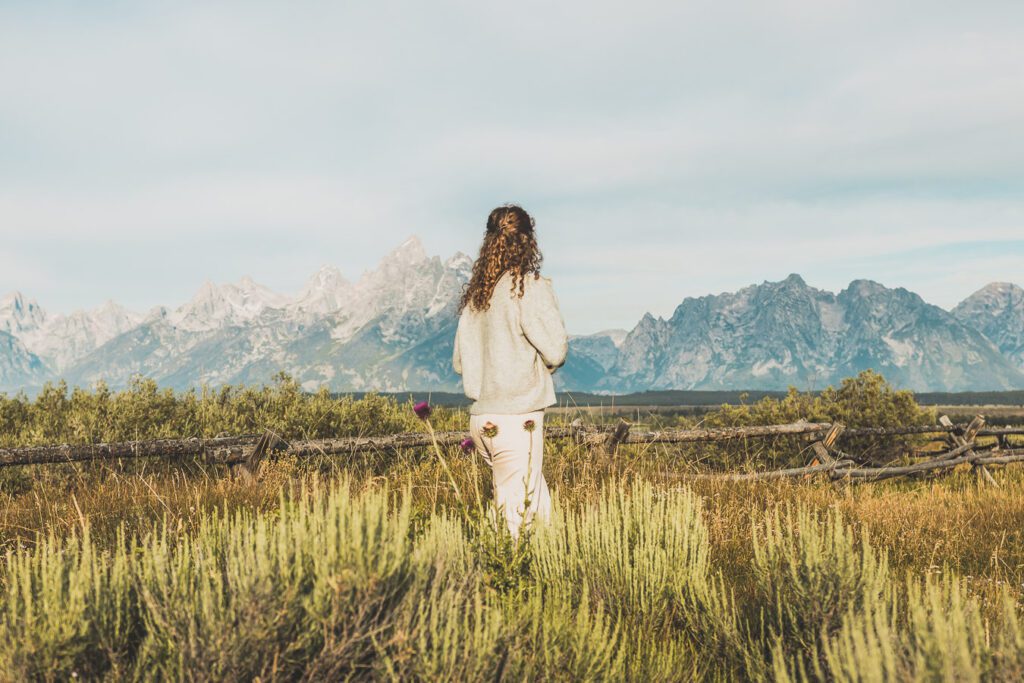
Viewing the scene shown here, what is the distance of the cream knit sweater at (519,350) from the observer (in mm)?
4383

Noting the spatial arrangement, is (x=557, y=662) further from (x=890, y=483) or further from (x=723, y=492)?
(x=890, y=483)

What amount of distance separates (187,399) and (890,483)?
11912mm

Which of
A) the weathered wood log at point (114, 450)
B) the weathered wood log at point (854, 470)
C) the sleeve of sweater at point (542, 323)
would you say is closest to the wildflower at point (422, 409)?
the sleeve of sweater at point (542, 323)

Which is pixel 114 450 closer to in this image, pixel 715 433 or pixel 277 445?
pixel 277 445

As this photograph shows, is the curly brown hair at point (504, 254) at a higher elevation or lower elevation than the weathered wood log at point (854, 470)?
higher

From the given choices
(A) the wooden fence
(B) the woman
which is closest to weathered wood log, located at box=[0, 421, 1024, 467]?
(A) the wooden fence

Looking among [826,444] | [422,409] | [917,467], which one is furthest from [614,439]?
[917,467]

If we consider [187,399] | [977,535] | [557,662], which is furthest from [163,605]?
[187,399]

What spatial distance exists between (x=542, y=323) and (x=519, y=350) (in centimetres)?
23

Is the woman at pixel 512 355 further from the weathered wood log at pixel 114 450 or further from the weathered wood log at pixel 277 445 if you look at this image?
the weathered wood log at pixel 114 450

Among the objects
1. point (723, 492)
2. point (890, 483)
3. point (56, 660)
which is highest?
point (56, 660)

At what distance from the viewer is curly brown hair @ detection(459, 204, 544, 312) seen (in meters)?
4.50

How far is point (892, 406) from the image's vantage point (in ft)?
62.5

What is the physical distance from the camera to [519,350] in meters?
4.46
